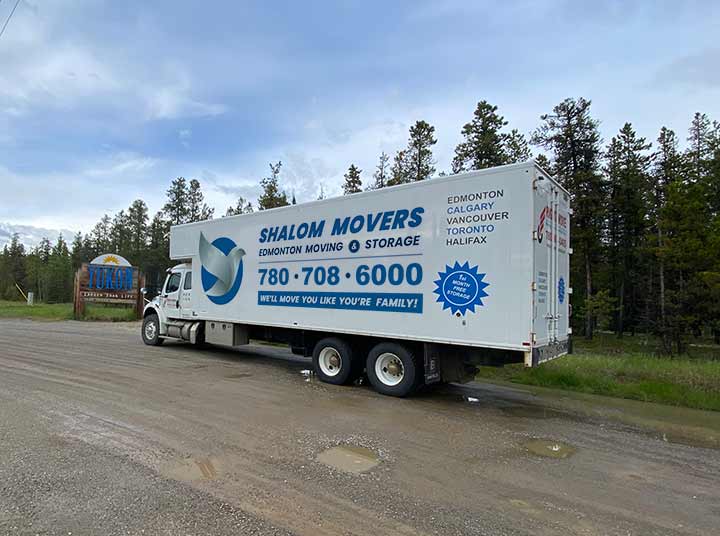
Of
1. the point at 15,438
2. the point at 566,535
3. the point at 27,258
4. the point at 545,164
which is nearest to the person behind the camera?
the point at 566,535

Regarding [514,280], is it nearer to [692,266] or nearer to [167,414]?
[167,414]

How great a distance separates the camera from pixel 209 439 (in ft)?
16.8

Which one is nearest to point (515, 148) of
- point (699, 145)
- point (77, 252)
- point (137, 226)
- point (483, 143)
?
point (483, 143)

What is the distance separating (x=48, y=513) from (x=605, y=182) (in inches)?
1457

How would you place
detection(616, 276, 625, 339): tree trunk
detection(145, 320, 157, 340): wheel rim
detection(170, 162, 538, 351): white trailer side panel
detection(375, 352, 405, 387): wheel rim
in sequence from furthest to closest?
detection(616, 276, 625, 339): tree trunk, detection(145, 320, 157, 340): wheel rim, detection(375, 352, 405, 387): wheel rim, detection(170, 162, 538, 351): white trailer side panel

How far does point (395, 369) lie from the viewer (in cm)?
779

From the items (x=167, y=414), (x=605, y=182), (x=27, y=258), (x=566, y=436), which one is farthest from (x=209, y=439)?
(x=27, y=258)

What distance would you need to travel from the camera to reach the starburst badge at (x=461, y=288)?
6770mm

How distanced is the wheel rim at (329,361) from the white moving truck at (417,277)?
0.02 m

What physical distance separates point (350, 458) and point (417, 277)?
11.4ft

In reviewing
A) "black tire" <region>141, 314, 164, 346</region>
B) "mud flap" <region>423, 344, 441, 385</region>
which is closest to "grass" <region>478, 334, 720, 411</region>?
"mud flap" <region>423, 344, 441, 385</region>

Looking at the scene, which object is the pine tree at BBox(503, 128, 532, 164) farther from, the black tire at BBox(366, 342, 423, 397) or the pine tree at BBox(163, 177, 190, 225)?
the pine tree at BBox(163, 177, 190, 225)

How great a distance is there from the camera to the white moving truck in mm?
6520

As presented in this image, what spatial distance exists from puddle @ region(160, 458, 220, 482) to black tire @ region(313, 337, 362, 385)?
4.03 m
